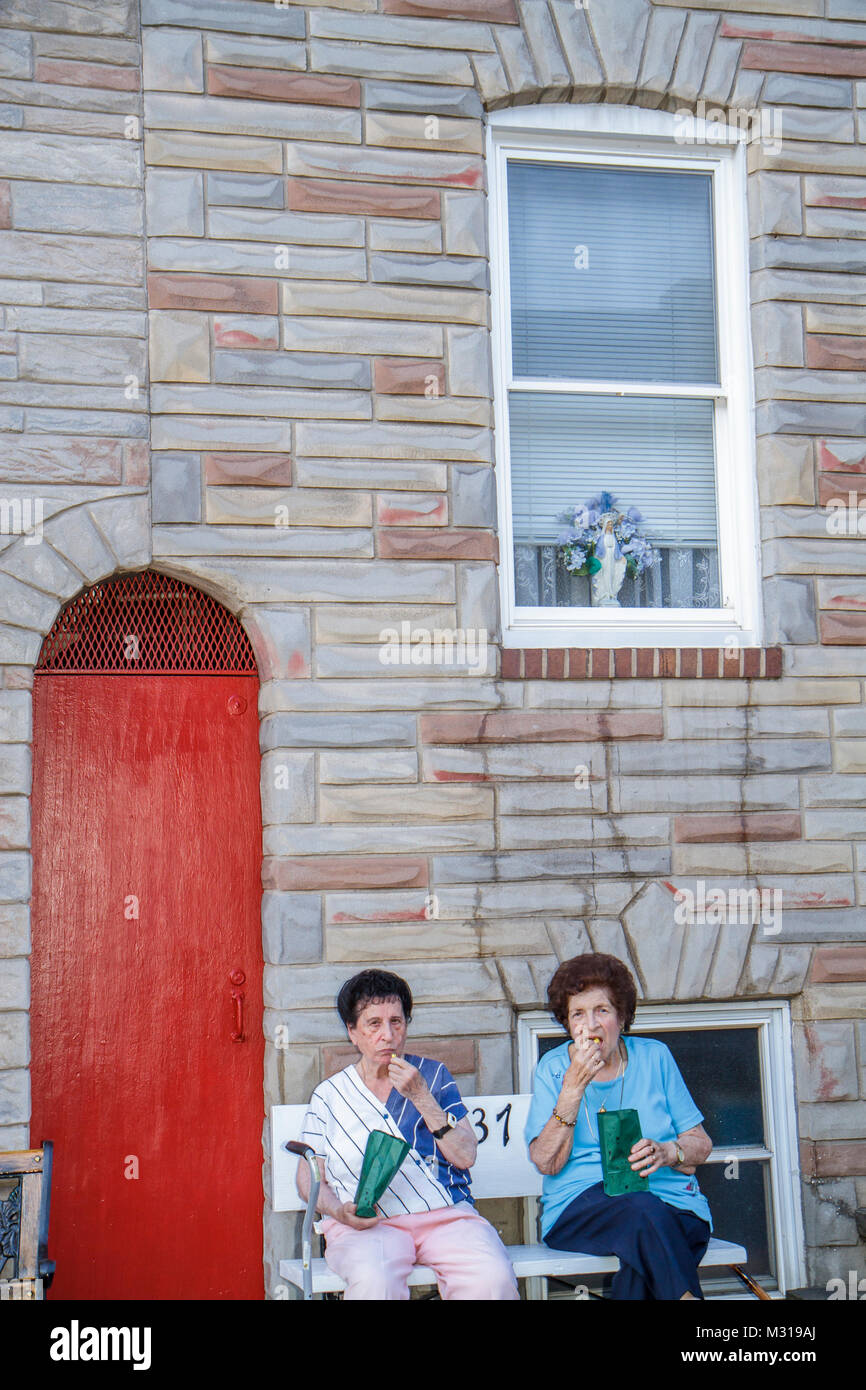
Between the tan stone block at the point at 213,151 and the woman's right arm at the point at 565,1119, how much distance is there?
3185 millimetres

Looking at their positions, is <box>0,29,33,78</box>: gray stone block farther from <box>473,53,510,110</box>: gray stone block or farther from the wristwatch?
the wristwatch

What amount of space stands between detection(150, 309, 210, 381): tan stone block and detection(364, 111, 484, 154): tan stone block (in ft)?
3.13

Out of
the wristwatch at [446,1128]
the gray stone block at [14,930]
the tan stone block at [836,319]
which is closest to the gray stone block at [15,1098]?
the gray stone block at [14,930]

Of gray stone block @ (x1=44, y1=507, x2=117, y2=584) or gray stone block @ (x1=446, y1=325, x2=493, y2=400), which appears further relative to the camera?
gray stone block @ (x1=446, y1=325, x2=493, y2=400)

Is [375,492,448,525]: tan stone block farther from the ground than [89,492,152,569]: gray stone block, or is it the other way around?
[375,492,448,525]: tan stone block

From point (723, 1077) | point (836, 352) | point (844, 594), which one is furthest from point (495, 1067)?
point (836, 352)

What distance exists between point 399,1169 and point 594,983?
83cm

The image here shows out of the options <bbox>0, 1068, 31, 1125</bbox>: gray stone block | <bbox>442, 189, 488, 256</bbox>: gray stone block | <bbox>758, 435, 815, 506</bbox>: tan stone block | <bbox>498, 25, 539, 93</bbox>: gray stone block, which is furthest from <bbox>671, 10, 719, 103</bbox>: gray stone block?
<bbox>0, 1068, 31, 1125</bbox>: gray stone block

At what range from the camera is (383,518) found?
16.0 feet

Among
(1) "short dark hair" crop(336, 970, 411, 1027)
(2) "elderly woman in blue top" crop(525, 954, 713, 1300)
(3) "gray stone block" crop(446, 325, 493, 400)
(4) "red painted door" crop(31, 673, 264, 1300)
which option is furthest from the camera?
(3) "gray stone block" crop(446, 325, 493, 400)

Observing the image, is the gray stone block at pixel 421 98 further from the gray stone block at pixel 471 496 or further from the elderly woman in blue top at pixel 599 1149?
the elderly woman in blue top at pixel 599 1149

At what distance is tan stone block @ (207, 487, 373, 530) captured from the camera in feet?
15.6

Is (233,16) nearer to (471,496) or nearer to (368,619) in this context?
(471,496)

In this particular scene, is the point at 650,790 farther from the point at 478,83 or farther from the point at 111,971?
the point at 478,83
